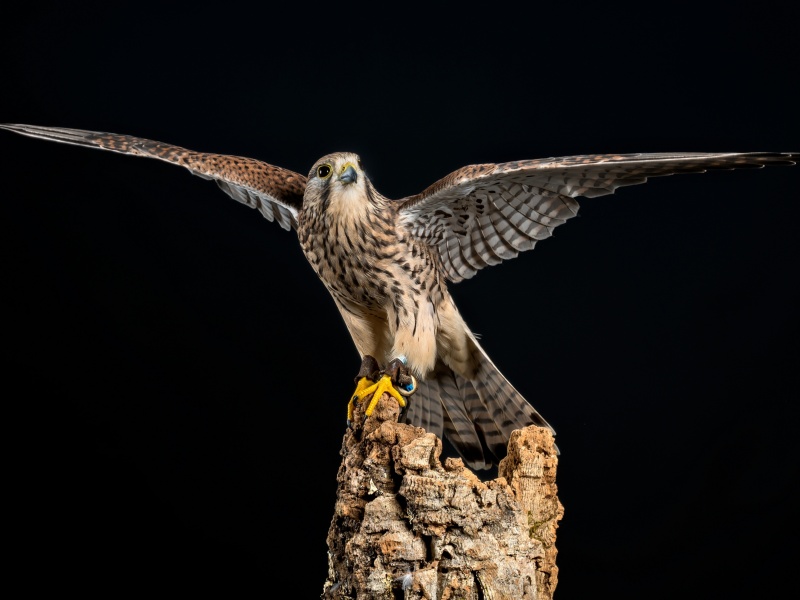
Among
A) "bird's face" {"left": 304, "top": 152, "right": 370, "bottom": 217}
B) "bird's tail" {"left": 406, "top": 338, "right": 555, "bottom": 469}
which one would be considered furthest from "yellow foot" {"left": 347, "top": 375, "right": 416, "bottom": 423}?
"bird's face" {"left": 304, "top": 152, "right": 370, "bottom": 217}

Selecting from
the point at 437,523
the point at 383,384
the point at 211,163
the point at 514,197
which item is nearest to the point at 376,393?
the point at 383,384

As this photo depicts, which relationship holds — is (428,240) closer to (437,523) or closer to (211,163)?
(211,163)

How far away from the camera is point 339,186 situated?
9.09 feet

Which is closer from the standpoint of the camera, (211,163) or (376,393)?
(376,393)

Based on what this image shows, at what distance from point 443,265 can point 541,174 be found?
56 centimetres

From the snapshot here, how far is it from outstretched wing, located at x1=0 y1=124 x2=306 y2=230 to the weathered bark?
103 cm

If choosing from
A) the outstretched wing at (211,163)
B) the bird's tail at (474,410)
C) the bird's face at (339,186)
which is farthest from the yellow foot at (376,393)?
the outstretched wing at (211,163)

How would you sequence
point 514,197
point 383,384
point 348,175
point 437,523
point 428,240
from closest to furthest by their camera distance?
point 437,523 < point 348,175 < point 383,384 < point 514,197 < point 428,240

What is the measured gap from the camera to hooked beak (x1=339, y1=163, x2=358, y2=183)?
8.92ft

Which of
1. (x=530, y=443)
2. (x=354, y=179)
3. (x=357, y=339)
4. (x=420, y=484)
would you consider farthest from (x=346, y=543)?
(x=354, y=179)

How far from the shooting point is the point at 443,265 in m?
3.22

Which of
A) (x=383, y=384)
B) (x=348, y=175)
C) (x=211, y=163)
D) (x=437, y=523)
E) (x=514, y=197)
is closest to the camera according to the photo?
(x=437, y=523)

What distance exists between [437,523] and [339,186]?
102 cm

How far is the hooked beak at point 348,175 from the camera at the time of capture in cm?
272
